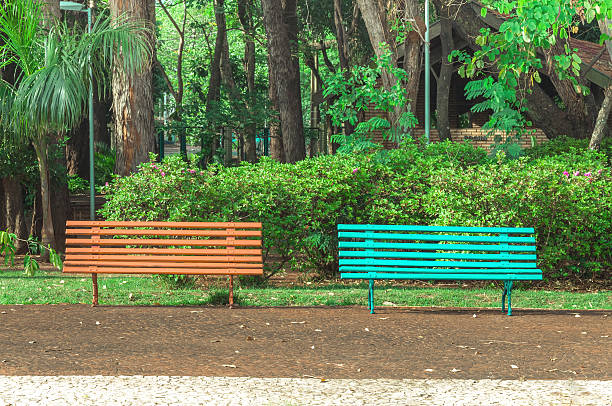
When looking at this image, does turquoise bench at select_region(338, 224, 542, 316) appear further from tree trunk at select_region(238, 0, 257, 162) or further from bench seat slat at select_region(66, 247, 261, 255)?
tree trunk at select_region(238, 0, 257, 162)

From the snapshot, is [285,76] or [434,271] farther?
[285,76]

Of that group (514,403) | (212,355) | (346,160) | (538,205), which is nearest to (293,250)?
(346,160)

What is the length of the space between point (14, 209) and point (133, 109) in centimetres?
467

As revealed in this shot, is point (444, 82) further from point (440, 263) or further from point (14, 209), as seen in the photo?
point (440, 263)

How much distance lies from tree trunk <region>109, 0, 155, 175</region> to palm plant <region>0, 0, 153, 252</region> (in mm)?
1316

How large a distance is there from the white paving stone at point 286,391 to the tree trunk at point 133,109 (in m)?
8.42

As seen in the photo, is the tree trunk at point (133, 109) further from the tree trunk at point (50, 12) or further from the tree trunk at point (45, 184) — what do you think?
the tree trunk at point (50, 12)

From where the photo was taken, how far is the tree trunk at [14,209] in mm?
16594

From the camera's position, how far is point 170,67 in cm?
6169

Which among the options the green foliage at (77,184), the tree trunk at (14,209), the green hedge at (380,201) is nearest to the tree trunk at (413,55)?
the green hedge at (380,201)

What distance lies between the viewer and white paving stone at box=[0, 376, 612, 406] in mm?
5109

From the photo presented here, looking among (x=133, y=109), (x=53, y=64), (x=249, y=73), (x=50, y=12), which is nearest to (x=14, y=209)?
(x=50, y=12)

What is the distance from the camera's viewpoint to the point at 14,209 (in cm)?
1681

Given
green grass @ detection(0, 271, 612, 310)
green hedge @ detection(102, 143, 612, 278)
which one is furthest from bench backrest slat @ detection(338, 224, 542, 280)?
green hedge @ detection(102, 143, 612, 278)
